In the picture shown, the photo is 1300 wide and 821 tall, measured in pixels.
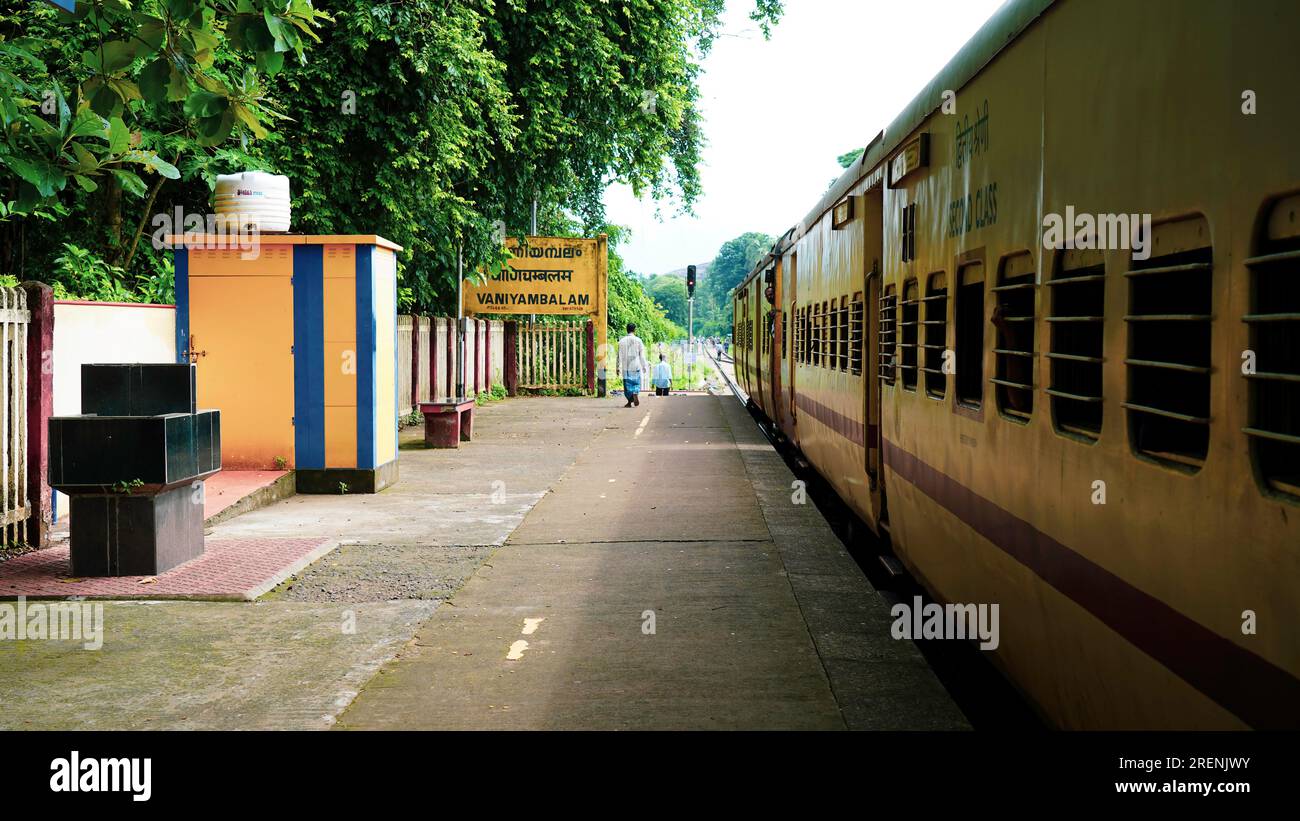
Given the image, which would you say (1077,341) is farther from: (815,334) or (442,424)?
(442,424)

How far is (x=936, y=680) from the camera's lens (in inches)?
225

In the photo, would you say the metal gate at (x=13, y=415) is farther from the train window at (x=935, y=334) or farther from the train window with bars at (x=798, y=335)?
the train window with bars at (x=798, y=335)

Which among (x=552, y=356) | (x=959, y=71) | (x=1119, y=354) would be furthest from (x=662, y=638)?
(x=552, y=356)

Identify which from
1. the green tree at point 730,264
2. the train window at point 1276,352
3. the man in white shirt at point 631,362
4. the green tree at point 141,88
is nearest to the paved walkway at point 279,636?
the green tree at point 141,88

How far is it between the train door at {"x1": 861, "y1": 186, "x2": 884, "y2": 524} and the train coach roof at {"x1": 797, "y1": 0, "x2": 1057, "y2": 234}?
324 millimetres

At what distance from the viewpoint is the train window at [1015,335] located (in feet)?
14.8

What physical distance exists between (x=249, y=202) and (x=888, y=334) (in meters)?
7.25

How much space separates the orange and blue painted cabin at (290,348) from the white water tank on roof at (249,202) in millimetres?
228

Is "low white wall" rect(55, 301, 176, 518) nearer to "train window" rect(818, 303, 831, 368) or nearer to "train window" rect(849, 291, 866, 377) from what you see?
"train window" rect(849, 291, 866, 377)

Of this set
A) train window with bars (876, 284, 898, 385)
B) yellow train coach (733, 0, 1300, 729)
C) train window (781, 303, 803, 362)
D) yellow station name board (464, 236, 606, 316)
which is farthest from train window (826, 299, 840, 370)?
yellow station name board (464, 236, 606, 316)

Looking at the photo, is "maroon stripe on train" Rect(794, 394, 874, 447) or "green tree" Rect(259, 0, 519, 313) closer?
"maroon stripe on train" Rect(794, 394, 874, 447)

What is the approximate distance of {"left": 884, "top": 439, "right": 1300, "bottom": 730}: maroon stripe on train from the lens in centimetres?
247
